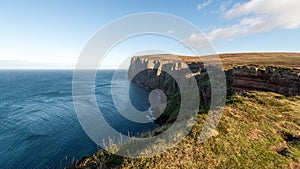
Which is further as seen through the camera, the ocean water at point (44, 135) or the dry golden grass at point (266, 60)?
the dry golden grass at point (266, 60)

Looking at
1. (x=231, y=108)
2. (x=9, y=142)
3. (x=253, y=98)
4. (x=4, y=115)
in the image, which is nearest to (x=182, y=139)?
(x=231, y=108)

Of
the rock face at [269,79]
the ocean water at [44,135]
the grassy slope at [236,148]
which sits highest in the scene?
the rock face at [269,79]

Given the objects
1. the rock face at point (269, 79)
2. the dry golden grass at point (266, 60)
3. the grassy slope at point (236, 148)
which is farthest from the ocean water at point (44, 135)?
the dry golden grass at point (266, 60)

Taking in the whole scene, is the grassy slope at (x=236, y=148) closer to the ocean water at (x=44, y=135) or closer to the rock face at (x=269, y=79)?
the rock face at (x=269, y=79)

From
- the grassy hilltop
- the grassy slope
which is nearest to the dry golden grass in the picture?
the grassy slope

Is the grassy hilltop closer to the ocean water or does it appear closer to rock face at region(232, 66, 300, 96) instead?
rock face at region(232, 66, 300, 96)

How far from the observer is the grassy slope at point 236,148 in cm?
1084

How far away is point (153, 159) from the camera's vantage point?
35.4 feet

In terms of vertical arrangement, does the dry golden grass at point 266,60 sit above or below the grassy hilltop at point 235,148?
above

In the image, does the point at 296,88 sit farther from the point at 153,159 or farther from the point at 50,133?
the point at 50,133

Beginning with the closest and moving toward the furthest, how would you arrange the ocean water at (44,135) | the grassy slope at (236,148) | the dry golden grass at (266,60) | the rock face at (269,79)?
the grassy slope at (236,148) < the rock face at (269,79) < the ocean water at (44,135) < the dry golden grass at (266,60)

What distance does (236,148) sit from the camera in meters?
12.3

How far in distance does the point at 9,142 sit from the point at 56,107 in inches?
1115

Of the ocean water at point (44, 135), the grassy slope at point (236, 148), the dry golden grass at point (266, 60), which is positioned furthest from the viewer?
the dry golden grass at point (266, 60)
